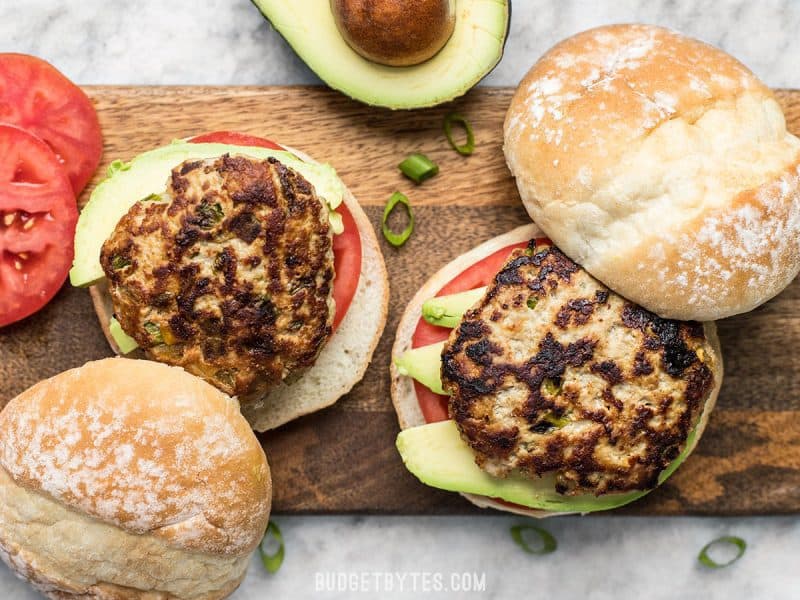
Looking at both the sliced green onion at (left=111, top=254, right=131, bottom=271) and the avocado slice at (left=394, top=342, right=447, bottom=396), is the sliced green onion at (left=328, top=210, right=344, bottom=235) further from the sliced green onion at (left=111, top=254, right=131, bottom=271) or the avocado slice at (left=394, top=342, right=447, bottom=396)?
the sliced green onion at (left=111, top=254, right=131, bottom=271)

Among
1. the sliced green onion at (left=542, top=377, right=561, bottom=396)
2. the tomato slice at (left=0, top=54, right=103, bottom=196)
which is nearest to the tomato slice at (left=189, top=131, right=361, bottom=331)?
the tomato slice at (left=0, top=54, right=103, bottom=196)

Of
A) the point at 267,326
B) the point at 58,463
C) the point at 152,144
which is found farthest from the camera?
the point at 152,144

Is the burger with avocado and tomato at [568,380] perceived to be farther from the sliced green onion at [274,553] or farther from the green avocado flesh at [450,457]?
the sliced green onion at [274,553]

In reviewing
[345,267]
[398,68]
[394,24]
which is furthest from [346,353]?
[394,24]

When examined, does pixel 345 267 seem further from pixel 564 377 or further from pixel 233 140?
pixel 564 377

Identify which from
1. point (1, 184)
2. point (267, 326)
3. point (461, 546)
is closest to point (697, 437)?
point (461, 546)

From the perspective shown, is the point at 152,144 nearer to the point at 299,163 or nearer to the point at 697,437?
the point at 299,163
